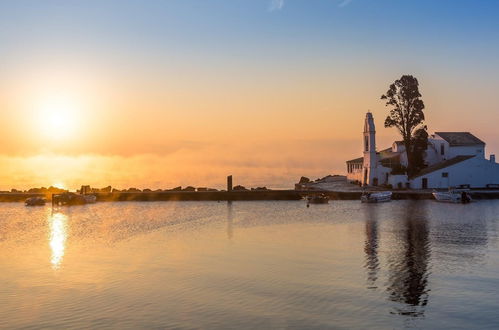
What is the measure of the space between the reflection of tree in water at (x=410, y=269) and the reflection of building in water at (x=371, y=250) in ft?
2.91

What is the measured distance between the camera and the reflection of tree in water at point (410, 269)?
27.1 metres

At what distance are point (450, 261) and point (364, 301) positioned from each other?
13304 mm

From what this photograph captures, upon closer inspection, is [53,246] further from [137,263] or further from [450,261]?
[450,261]

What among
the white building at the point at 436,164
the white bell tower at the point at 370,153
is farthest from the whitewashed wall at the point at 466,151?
the white bell tower at the point at 370,153

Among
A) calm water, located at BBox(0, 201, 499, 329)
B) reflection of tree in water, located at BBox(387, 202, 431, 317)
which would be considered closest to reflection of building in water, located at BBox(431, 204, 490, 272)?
calm water, located at BBox(0, 201, 499, 329)

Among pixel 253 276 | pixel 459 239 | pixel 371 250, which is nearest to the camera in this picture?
pixel 253 276

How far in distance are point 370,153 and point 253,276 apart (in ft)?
283

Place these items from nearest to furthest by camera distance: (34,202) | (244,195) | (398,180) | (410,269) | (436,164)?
(410,269) < (34,202) < (398,180) < (436,164) < (244,195)

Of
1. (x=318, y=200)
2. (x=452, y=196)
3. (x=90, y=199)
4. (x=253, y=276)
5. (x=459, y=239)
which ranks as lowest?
(x=253, y=276)

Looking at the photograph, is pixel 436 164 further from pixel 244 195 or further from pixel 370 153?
pixel 244 195

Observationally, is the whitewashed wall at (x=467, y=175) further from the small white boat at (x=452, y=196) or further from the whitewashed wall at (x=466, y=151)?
the small white boat at (x=452, y=196)

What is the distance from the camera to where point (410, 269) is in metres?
35.3

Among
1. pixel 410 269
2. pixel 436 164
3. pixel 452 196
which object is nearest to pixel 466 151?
pixel 436 164

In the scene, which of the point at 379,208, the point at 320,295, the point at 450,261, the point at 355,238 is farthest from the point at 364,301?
the point at 379,208
